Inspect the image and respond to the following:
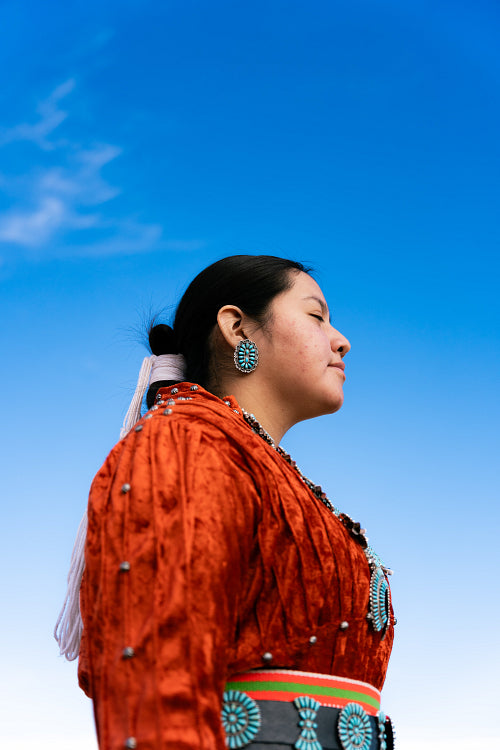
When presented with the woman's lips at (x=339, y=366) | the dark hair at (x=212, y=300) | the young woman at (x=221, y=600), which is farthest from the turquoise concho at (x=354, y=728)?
the dark hair at (x=212, y=300)

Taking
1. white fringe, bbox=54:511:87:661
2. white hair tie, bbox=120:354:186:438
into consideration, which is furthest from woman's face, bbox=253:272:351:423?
white fringe, bbox=54:511:87:661

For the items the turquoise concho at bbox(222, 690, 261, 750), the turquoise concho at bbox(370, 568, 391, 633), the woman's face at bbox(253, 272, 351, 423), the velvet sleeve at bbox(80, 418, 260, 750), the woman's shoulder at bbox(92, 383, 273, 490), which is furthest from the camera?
the woman's face at bbox(253, 272, 351, 423)

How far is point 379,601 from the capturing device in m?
1.96

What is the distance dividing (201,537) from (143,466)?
0.81 ft

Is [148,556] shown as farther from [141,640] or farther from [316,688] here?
[316,688]

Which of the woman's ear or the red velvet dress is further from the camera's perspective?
the woman's ear

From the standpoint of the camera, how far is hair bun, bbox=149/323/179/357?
113 inches

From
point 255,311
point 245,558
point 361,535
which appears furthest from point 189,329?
point 245,558

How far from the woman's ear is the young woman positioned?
0.35m

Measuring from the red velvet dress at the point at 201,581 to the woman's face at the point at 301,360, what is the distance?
44cm

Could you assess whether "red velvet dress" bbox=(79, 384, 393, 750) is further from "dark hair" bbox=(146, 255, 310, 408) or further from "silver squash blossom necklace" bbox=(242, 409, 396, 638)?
"dark hair" bbox=(146, 255, 310, 408)

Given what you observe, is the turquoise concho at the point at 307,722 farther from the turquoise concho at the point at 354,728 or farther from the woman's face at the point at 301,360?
the woman's face at the point at 301,360

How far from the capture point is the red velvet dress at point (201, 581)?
53.3 inches

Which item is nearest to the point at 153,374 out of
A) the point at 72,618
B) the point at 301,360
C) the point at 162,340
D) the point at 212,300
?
the point at 162,340
